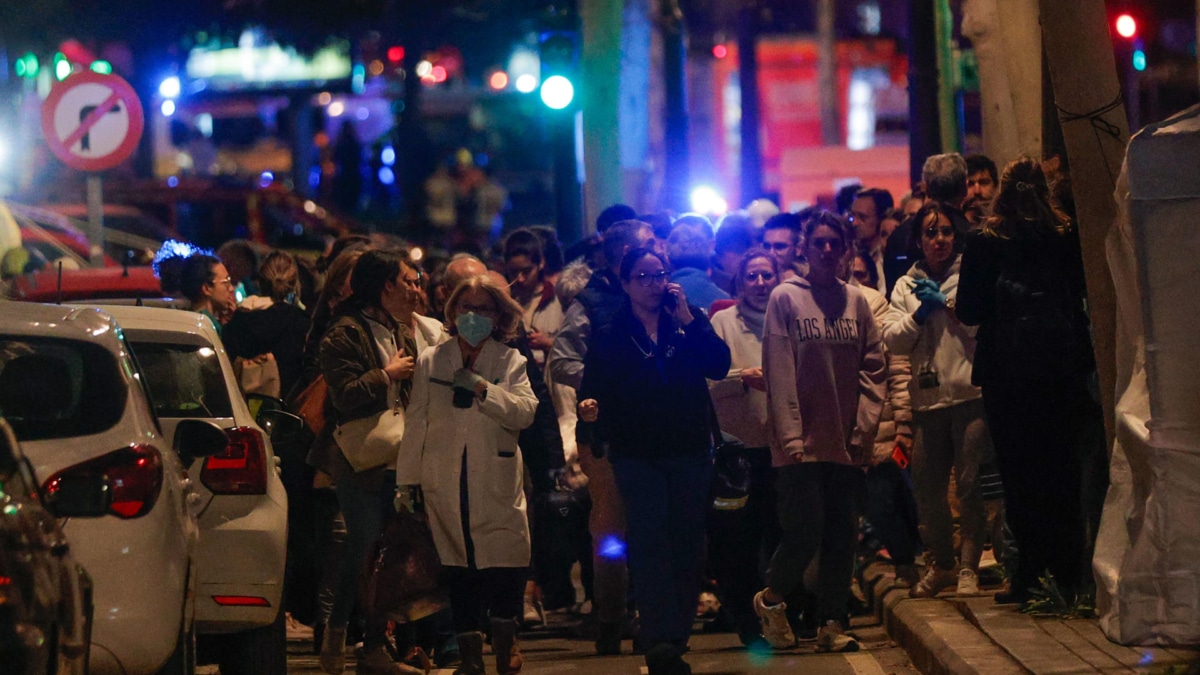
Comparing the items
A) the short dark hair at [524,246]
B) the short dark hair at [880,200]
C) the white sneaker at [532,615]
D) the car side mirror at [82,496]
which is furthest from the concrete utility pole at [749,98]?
the car side mirror at [82,496]

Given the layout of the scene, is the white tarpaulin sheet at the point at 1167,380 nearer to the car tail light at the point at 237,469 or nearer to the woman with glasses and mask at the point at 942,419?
the woman with glasses and mask at the point at 942,419

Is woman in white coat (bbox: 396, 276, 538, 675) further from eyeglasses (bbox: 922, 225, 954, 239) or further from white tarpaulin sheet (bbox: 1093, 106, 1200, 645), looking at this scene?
white tarpaulin sheet (bbox: 1093, 106, 1200, 645)

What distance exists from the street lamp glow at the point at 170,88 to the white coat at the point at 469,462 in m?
32.6

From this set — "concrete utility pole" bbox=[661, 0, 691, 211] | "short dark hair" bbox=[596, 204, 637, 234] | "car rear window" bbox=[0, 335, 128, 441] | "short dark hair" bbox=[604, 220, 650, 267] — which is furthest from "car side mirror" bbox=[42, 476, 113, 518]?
"concrete utility pole" bbox=[661, 0, 691, 211]

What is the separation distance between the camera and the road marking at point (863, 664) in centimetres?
929

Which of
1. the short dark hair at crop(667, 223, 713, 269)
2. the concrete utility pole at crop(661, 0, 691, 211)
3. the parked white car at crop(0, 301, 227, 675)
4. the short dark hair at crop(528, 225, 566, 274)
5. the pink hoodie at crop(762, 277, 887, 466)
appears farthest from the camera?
the concrete utility pole at crop(661, 0, 691, 211)

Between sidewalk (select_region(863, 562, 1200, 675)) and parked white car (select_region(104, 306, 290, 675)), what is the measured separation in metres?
2.73

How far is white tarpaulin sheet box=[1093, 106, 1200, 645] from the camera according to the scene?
721cm

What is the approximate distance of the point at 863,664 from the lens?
31.3ft

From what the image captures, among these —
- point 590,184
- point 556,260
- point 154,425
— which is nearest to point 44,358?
point 154,425

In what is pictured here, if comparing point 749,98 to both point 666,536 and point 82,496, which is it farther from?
point 82,496

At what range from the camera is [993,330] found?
31.4ft

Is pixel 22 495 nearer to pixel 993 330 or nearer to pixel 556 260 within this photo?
pixel 993 330

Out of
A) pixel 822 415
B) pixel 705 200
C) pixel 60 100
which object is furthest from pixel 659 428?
pixel 705 200
